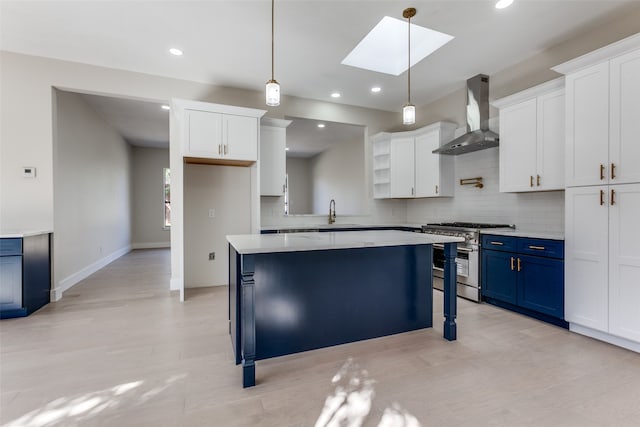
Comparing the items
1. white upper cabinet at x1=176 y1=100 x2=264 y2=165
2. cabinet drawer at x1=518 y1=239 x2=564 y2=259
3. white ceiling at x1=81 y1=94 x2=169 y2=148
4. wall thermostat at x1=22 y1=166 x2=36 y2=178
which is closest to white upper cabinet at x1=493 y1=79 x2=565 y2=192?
cabinet drawer at x1=518 y1=239 x2=564 y2=259

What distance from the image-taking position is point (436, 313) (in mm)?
3268

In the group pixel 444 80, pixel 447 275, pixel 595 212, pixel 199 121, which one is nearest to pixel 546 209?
pixel 595 212

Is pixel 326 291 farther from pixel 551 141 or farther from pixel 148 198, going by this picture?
pixel 148 198

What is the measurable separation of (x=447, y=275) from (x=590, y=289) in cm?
125

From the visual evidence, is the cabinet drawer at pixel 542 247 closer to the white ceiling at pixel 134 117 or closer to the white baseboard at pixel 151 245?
the white ceiling at pixel 134 117

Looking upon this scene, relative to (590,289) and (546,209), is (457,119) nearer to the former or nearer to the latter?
(546,209)

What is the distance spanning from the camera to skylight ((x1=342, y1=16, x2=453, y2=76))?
11.0 ft

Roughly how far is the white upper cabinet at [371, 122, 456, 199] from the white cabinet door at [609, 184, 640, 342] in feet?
7.38

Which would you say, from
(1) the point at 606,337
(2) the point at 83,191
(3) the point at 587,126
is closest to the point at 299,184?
(2) the point at 83,191

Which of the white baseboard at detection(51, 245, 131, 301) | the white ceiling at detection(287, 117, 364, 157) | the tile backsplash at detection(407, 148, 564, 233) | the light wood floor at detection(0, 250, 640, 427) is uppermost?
the white ceiling at detection(287, 117, 364, 157)

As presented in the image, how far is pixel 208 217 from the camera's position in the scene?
4.41 meters

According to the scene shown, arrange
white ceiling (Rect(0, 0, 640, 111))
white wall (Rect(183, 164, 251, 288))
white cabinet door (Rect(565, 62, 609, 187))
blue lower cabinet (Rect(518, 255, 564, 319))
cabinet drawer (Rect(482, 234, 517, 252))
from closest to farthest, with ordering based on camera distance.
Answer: white cabinet door (Rect(565, 62, 609, 187)), white ceiling (Rect(0, 0, 640, 111)), blue lower cabinet (Rect(518, 255, 564, 319)), cabinet drawer (Rect(482, 234, 517, 252)), white wall (Rect(183, 164, 251, 288))

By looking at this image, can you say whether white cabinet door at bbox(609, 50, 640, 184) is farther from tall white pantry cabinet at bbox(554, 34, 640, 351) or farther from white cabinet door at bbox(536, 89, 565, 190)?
white cabinet door at bbox(536, 89, 565, 190)

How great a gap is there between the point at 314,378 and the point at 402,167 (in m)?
3.92
